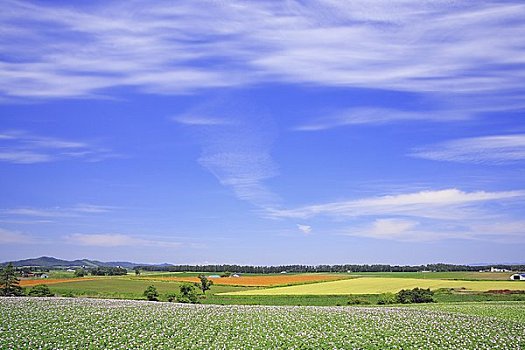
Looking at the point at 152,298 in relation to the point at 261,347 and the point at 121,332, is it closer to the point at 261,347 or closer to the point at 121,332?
the point at 121,332

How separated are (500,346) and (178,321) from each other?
1607cm

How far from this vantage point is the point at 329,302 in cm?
6178

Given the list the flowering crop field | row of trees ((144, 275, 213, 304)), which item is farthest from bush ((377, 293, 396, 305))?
the flowering crop field

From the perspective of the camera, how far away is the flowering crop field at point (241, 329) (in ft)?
76.5

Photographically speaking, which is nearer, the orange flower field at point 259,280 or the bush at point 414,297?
the bush at point 414,297

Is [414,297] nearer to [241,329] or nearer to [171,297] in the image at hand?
[171,297]

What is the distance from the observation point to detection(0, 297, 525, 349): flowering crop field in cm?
2333

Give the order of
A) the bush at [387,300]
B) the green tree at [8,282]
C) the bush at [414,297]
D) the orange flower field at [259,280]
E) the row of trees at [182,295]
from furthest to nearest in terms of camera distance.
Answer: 1. the orange flower field at [259,280]
2. the green tree at [8,282]
3. the row of trees at [182,295]
4. the bush at [414,297]
5. the bush at [387,300]

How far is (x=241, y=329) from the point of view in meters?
26.7

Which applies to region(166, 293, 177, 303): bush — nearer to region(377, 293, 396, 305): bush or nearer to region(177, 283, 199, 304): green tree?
region(177, 283, 199, 304): green tree

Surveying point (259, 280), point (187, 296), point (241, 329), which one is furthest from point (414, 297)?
point (259, 280)

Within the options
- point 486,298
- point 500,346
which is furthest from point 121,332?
point 486,298

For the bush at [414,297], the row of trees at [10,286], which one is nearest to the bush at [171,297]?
the row of trees at [10,286]

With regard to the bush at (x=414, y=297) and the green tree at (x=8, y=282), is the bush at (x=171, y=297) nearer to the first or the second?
the green tree at (x=8, y=282)
